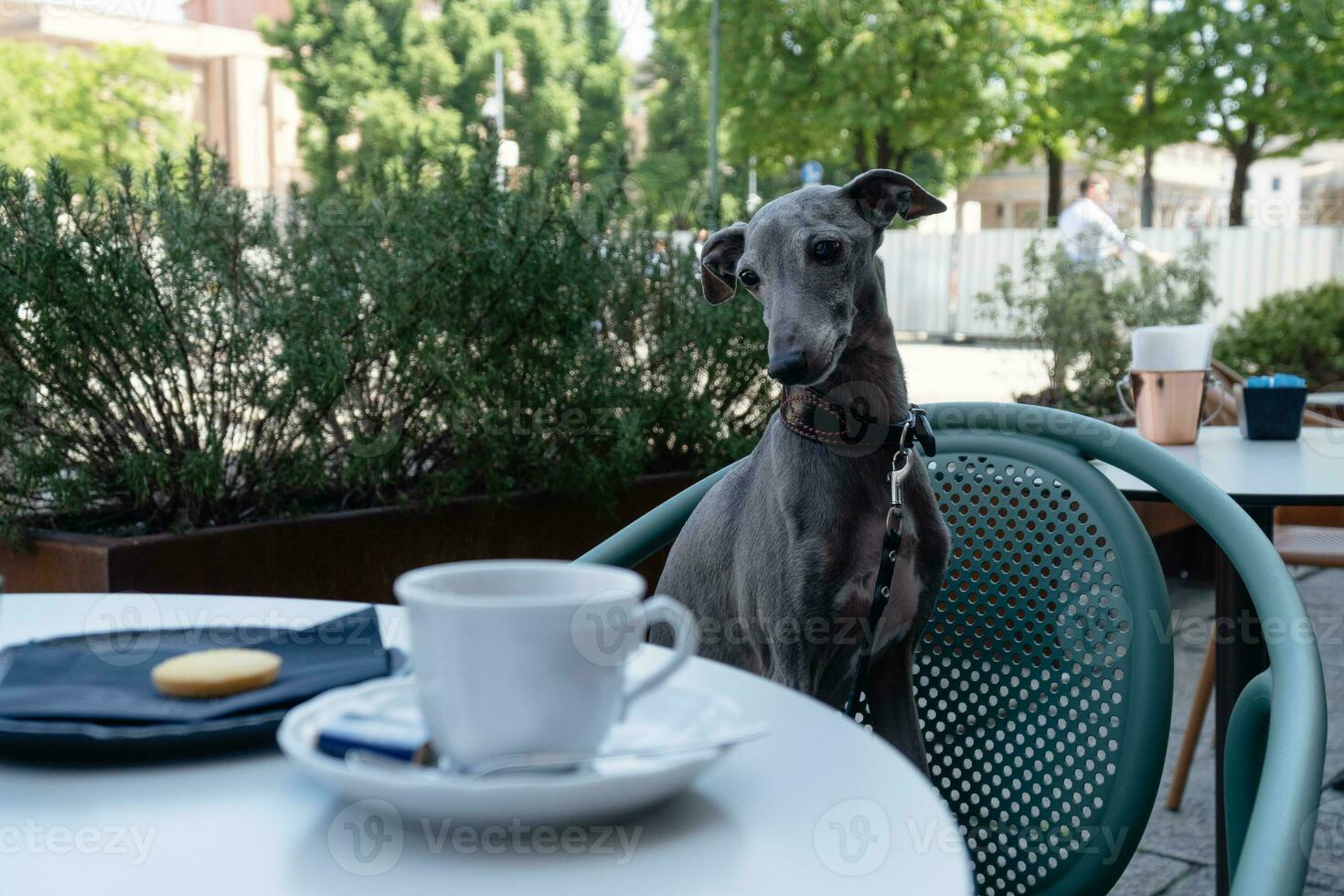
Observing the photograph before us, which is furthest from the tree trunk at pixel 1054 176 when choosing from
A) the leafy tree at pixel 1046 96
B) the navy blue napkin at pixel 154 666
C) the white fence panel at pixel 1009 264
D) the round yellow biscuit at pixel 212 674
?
the round yellow biscuit at pixel 212 674

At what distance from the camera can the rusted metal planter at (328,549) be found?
12.0ft

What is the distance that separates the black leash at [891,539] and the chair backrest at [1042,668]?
13 cm

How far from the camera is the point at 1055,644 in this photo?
2096 mm

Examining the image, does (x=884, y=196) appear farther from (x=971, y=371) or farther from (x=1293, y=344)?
(x=971, y=371)

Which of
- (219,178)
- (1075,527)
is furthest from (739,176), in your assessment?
(1075,527)

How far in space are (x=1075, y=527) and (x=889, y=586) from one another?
0.32m

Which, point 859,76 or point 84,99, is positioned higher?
point 84,99

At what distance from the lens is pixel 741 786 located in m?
0.94

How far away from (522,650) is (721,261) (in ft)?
6.83

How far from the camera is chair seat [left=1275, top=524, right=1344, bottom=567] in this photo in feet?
13.2

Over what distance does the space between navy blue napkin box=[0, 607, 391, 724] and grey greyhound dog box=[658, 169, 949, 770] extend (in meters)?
1.06

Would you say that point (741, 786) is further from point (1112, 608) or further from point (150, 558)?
point (150, 558)

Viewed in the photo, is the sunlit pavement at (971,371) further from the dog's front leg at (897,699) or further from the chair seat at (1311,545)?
the dog's front leg at (897,699)

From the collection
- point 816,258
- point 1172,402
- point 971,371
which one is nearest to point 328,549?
point 816,258
